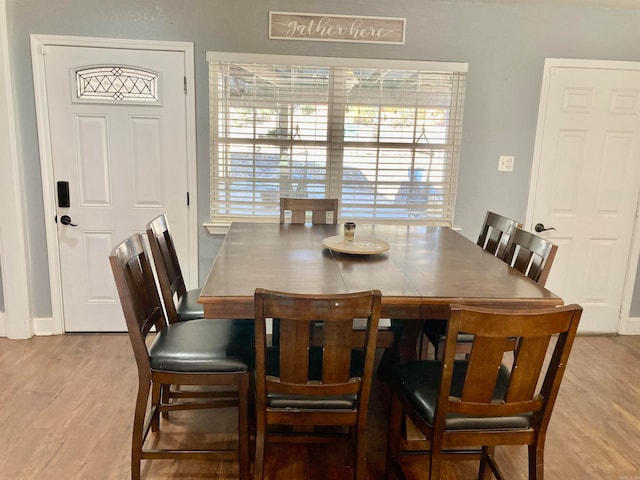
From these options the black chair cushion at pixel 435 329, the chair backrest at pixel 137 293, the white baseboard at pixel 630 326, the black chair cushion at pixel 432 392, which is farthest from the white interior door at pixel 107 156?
the white baseboard at pixel 630 326

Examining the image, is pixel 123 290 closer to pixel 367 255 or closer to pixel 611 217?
pixel 367 255

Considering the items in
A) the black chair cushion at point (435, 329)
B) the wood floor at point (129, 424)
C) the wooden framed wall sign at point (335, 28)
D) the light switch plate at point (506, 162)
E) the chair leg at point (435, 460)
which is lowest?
the wood floor at point (129, 424)

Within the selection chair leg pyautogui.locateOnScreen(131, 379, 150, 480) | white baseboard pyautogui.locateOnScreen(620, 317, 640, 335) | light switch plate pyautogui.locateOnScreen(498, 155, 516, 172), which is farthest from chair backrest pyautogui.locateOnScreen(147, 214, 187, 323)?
white baseboard pyautogui.locateOnScreen(620, 317, 640, 335)

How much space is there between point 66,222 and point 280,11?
2024mm

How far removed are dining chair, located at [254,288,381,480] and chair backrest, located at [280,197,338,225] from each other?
149 centimetres

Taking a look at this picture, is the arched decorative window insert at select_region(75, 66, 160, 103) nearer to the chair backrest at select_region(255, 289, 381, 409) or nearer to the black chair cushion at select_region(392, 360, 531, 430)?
the chair backrest at select_region(255, 289, 381, 409)

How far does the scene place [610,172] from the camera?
345cm

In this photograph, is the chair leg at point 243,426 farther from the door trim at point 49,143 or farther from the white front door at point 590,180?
the white front door at point 590,180

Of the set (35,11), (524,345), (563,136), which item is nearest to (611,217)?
(563,136)

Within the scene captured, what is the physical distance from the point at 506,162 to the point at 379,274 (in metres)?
1.95

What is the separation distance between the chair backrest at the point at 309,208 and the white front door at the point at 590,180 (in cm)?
152

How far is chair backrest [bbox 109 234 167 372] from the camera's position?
1691 millimetres

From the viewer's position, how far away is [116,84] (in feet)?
10.1

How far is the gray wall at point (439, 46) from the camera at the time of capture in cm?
299
